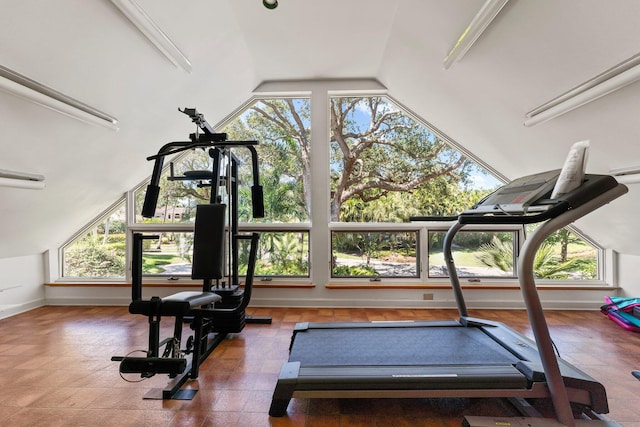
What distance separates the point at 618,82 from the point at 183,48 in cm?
293

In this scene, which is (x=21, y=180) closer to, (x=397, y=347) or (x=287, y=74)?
(x=287, y=74)

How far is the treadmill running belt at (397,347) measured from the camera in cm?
175

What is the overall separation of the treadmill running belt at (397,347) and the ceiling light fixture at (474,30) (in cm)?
201

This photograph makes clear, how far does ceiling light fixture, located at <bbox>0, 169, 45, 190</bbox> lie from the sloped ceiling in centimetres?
9

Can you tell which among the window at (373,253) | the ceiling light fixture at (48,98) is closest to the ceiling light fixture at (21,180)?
the ceiling light fixture at (48,98)

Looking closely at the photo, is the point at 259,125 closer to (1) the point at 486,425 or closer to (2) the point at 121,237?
(2) the point at 121,237

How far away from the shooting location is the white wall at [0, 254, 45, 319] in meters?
3.20

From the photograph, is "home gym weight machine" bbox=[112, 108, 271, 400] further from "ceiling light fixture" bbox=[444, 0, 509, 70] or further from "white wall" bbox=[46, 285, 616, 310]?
"ceiling light fixture" bbox=[444, 0, 509, 70]

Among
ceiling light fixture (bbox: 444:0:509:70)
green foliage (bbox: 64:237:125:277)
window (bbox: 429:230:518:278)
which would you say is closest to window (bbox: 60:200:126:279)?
green foliage (bbox: 64:237:125:277)

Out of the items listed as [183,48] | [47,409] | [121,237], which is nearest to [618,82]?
[183,48]

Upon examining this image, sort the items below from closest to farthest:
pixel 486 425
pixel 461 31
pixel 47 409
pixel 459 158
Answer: pixel 486 425, pixel 47 409, pixel 461 31, pixel 459 158

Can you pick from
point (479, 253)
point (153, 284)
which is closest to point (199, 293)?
point (153, 284)

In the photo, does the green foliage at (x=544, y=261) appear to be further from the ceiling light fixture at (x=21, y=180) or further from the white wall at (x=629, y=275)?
the ceiling light fixture at (x=21, y=180)

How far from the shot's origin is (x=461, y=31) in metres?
2.19
